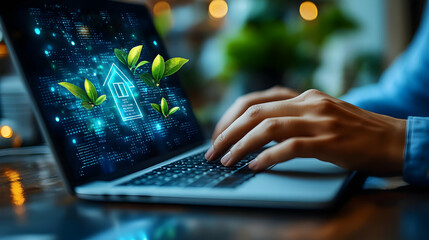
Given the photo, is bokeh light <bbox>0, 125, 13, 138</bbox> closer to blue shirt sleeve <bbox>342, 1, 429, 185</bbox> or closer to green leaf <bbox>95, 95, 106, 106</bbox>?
green leaf <bbox>95, 95, 106, 106</bbox>

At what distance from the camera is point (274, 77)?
2746 mm

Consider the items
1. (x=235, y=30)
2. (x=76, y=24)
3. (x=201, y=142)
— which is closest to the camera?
(x=76, y=24)

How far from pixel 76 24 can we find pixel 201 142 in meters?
0.34

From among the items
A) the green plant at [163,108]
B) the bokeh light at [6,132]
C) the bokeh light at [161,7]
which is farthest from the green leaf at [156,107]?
the bokeh light at [161,7]

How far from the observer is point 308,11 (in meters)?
3.72

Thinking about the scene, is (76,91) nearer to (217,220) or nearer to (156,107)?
(156,107)

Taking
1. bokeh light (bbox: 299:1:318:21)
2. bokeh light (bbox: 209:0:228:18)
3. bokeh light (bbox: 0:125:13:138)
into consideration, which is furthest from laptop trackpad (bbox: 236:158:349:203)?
bokeh light (bbox: 299:1:318:21)

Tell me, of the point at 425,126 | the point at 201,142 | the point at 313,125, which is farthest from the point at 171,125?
the point at 425,126

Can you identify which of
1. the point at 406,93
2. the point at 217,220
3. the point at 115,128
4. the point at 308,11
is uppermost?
the point at 308,11

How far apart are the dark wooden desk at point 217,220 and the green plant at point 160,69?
0.69 feet

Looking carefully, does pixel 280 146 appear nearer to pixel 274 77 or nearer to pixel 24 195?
pixel 24 195

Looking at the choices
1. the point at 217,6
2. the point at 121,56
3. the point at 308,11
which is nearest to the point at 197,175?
the point at 121,56

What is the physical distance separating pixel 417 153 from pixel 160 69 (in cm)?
37

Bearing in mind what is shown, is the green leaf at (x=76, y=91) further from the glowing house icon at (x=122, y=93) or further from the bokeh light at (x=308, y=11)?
the bokeh light at (x=308, y=11)
